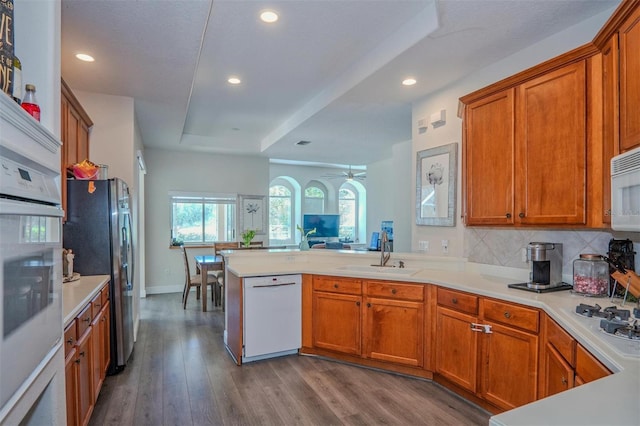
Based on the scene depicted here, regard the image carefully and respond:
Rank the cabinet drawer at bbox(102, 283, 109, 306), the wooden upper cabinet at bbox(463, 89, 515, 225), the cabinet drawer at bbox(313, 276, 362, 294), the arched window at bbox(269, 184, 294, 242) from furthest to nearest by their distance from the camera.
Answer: the arched window at bbox(269, 184, 294, 242) < the cabinet drawer at bbox(313, 276, 362, 294) < the cabinet drawer at bbox(102, 283, 109, 306) < the wooden upper cabinet at bbox(463, 89, 515, 225)

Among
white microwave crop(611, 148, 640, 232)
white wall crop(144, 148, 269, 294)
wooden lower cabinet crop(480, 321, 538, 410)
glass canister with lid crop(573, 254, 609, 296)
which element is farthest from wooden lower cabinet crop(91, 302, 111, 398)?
white wall crop(144, 148, 269, 294)

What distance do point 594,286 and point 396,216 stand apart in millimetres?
3998

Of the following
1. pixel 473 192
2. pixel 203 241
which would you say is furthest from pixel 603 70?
pixel 203 241

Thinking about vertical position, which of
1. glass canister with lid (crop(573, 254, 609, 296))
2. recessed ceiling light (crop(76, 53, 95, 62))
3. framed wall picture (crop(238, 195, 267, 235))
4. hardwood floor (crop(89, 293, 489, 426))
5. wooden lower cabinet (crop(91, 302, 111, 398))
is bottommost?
hardwood floor (crop(89, 293, 489, 426))

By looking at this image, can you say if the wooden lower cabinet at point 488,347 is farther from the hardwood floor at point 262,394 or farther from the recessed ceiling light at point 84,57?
the recessed ceiling light at point 84,57

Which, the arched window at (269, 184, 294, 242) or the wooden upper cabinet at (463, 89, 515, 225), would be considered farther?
the arched window at (269, 184, 294, 242)

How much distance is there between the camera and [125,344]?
3221 mm

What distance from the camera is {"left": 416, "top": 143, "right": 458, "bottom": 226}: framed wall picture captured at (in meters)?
3.44

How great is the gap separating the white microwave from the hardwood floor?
158 centimetres

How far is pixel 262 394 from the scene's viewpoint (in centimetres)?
276

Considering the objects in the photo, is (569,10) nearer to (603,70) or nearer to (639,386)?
(603,70)

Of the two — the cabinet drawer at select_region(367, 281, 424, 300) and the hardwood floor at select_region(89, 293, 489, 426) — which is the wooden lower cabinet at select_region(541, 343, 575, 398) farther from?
the cabinet drawer at select_region(367, 281, 424, 300)

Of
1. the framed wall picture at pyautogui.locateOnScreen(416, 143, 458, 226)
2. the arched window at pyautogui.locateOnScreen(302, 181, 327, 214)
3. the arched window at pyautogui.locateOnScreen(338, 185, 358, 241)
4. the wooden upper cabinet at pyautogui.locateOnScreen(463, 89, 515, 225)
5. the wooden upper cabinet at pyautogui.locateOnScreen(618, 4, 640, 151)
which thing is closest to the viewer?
the wooden upper cabinet at pyautogui.locateOnScreen(618, 4, 640, 151)

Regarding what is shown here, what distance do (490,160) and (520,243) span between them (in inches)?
28.2
